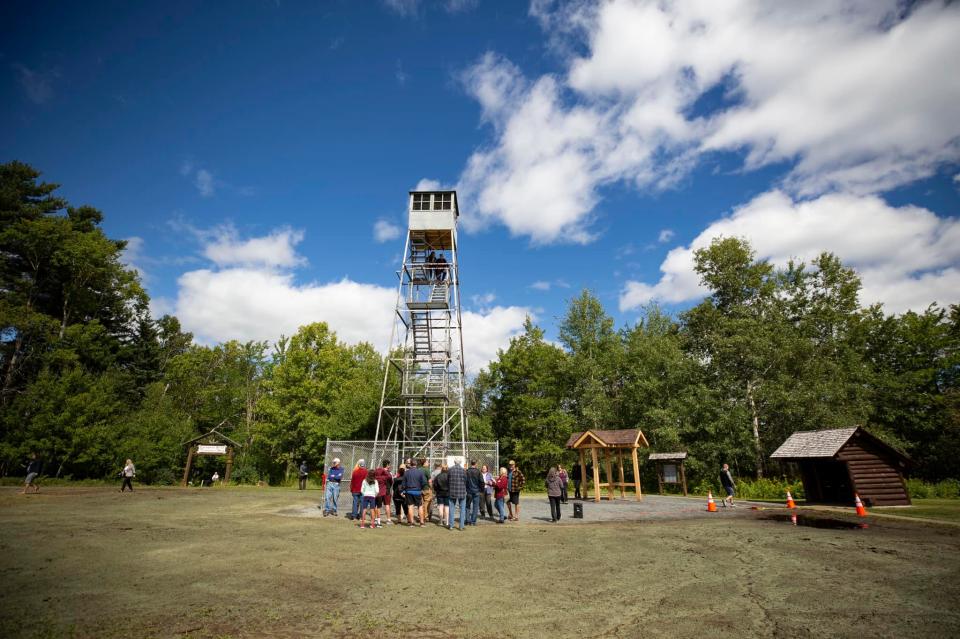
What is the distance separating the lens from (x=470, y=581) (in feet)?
22.8

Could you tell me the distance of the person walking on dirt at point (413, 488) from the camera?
13.2 m

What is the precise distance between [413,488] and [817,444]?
56.3 ft

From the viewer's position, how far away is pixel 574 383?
134 ft

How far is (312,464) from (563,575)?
3534 cm

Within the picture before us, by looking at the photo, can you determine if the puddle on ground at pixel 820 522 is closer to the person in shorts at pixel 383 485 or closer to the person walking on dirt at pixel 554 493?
the person walking on dirt at pixel 554 493

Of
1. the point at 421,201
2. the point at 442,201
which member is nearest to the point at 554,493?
the point at 442,201

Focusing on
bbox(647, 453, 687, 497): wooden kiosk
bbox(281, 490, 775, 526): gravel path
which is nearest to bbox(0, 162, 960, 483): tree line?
bbox(647, 453, 687, 497): wooden kiosk

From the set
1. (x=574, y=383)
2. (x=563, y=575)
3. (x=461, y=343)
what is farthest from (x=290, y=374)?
(x=563, y=575)

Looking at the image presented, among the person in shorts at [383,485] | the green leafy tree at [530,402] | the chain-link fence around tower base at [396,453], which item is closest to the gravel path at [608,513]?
the chain-link fence around tower base at [396,453]

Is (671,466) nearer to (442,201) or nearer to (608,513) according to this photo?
(608,513)

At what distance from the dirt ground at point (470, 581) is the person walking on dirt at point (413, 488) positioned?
140 cm

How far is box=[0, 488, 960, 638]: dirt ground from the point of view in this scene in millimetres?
4992

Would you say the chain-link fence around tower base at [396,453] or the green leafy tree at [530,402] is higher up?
the green leafy tree at [530,402]

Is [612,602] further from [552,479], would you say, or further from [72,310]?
[72,310]
